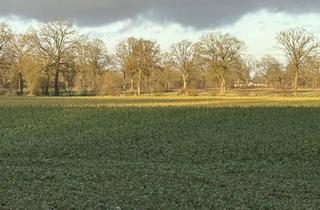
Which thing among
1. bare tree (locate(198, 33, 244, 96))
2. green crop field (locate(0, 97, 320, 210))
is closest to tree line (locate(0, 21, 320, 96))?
bare tree (locate(198, 33, 244, 96))

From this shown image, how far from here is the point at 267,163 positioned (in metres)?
18.6

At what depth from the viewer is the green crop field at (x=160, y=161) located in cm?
1152

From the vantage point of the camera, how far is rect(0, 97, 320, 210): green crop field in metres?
11.5

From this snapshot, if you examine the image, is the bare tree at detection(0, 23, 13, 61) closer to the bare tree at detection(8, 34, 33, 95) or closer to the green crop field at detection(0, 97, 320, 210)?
the bare tree at detection(8, 34, 33, 95)

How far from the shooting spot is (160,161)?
1941 centimetres

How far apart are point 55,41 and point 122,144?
86.1 metres

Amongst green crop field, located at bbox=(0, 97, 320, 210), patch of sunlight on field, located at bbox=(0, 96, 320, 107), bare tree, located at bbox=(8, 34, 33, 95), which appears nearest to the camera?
green crop field, located at bbox=(0, 97, 320, 210)

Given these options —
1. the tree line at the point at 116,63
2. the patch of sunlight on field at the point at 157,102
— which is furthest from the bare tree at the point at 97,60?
the patch of sunlight on field at the point at 157,102

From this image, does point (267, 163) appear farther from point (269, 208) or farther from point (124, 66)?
point (124, 66)

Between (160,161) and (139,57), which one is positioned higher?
(139,57)

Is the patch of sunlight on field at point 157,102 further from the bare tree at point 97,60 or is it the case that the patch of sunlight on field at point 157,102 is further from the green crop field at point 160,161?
the bare tree at point 97,60

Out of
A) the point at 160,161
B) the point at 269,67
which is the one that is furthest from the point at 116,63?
the point at 160,161

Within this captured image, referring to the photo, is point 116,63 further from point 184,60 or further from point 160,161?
point 160,161

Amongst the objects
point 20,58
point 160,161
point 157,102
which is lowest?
point 160,161
